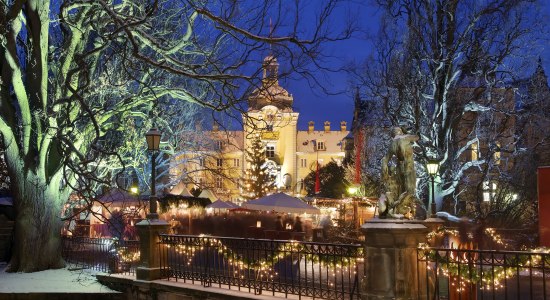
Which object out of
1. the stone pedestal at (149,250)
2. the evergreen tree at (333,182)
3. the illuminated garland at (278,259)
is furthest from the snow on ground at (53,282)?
the evergreen tree at (333,182)

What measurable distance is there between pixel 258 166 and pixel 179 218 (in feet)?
134

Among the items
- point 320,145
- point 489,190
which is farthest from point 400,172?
point 320,145

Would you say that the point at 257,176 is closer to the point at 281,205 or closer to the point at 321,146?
the point at 321,146

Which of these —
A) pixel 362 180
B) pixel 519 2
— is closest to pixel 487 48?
pixel 519 2

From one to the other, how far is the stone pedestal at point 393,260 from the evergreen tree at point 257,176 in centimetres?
6008

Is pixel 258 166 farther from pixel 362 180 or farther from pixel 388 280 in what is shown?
pixel 388 280

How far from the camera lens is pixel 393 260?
9750mm

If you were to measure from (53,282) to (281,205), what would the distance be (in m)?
11.5

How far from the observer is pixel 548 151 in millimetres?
42031

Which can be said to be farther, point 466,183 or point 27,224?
point 466,183

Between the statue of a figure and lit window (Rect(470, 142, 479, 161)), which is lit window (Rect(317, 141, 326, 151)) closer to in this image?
lit window (Rect(470, 142, 479, 161))

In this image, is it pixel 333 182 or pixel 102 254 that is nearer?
pixel 102 254

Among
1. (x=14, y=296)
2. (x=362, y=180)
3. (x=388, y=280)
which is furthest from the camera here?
(x=362, y=180)

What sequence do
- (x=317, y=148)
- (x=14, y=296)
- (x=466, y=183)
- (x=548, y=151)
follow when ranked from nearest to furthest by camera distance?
(x=14, y=296) < (x=466, y=183) < (x=548, y=151) < (x=317, y=148)
